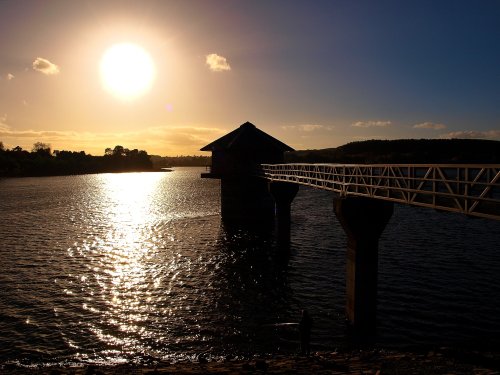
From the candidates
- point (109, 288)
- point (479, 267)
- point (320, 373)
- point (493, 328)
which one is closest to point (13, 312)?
point (109, 288)

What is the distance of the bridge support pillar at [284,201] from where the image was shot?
112 feet

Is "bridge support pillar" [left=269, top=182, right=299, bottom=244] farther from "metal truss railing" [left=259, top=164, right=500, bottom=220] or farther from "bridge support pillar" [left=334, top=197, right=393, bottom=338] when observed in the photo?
"bridge support pillar" [left=334, top=197, right=393, bottom=338]

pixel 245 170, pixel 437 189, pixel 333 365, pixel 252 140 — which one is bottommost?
pixel 333 365

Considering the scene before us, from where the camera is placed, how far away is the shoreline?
38.7 ft

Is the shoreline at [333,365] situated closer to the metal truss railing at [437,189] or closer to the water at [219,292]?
the water at [219,292]

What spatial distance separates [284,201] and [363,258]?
18.2m

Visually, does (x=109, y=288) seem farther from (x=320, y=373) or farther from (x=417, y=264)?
(x=417, y=264)

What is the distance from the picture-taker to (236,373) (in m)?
11.7

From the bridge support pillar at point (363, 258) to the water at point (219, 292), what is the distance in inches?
33.6

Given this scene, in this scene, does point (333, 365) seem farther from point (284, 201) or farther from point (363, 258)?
point (284, 201)

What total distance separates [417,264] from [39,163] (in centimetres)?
21152

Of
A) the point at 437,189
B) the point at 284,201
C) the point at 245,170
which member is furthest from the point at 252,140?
the point at 437,189

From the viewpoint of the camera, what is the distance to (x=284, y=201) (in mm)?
34562

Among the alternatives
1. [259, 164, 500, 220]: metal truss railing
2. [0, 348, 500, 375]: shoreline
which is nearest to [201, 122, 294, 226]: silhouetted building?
[259, 164, 500, 220]: metal truss railing
